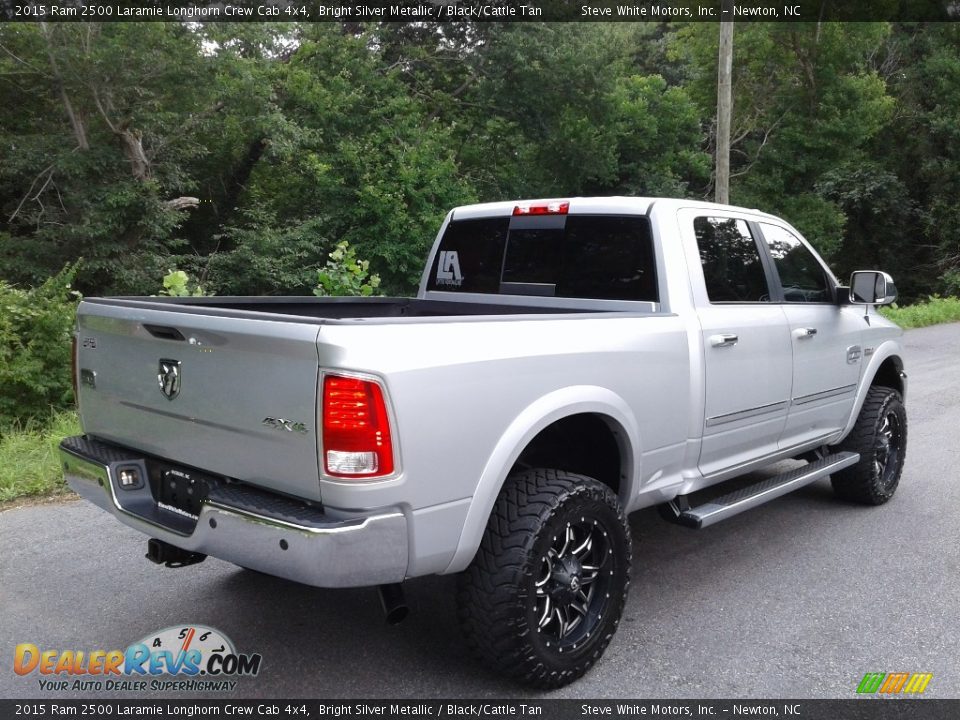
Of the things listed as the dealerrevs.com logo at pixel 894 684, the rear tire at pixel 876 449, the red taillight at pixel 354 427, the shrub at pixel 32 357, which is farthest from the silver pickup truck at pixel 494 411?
the shrub at pixel 32 357

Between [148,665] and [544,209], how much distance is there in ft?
9.33

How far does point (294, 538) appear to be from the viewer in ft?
8.80

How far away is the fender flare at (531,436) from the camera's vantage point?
2.99 m

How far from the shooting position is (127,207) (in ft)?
57.9

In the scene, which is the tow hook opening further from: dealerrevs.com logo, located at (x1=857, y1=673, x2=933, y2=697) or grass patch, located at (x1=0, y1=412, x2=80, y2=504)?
dealerrevs.com logo, located at (x1=857, y1=673, x2=933, y2=697)

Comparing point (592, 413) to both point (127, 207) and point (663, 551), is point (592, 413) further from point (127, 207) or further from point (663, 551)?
point (127, 207)

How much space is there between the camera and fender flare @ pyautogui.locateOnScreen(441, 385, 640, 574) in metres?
2.99

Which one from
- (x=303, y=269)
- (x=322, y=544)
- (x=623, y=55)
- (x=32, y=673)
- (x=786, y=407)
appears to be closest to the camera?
(x=322, y=544)

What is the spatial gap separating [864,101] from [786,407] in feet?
85.6

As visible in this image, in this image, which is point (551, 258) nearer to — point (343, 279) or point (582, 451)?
point (582, 451)

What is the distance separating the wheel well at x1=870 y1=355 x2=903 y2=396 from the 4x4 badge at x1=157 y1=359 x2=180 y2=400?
181 inches

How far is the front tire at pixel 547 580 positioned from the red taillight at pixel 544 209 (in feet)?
5.33

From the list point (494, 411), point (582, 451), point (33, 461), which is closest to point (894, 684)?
point (582, 451)

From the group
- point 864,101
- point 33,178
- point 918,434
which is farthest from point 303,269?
point 864,101
